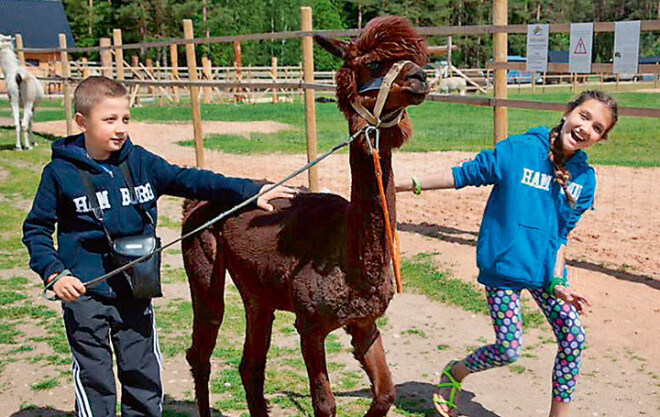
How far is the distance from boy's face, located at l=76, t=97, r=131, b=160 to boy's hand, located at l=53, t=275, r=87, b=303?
0.61 meters

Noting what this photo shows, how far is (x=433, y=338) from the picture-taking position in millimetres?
5613

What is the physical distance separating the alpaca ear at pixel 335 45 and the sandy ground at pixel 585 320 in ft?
7.33

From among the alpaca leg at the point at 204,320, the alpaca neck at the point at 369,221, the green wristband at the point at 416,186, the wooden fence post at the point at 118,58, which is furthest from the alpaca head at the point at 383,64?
the wooden fence post at the point at 118,58

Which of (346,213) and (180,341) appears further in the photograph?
(180,341)

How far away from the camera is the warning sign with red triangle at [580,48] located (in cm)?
672

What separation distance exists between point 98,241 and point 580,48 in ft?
16.7

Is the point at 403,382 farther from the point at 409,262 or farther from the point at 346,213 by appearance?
the point at 409,262

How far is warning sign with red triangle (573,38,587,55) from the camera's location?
6.72 m

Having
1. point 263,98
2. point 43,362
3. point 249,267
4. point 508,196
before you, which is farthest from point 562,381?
point 263,98

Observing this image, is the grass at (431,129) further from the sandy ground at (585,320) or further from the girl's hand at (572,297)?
the girl's hand at (572,297)

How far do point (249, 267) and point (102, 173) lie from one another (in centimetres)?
89


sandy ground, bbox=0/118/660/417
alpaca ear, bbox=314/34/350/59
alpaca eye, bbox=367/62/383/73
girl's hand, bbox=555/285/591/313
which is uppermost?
alpaca ear, bbox=314/34/350/59

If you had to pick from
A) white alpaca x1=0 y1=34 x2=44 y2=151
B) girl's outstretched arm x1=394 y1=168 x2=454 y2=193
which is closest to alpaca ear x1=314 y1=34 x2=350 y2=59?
girl's outstretched arm x1=394 y1=168 x2=454 y2=193

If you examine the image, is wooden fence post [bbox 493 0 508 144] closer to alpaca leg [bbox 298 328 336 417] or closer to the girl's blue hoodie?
the girl's blue hoodie
